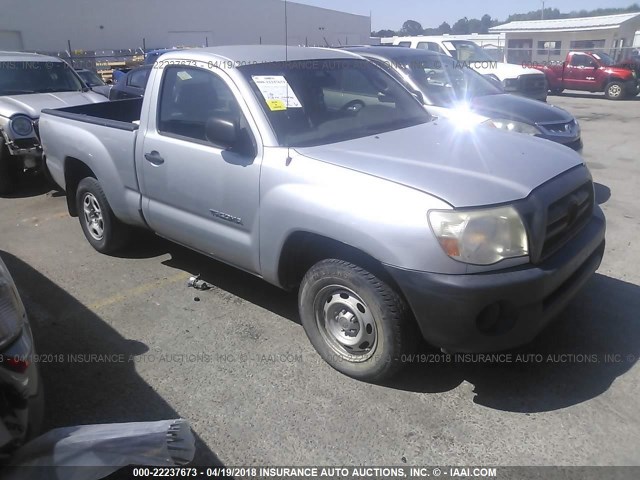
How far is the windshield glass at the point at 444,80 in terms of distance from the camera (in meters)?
6.86

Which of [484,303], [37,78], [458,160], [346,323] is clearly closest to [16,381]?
[346,323]

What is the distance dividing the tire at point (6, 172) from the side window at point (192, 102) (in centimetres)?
424

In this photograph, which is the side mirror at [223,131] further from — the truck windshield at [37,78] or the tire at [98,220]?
the truck windshield at [37,78]

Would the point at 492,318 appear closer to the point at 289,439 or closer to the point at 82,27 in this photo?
the point at 289,439

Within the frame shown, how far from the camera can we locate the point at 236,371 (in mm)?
3354

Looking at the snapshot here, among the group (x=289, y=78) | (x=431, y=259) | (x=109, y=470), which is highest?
(x=289, y=78)

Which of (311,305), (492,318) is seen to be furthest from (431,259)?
(311,305)

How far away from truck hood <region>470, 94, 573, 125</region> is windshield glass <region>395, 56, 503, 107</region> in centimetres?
25

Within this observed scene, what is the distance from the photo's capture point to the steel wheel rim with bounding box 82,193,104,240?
16.6 ft

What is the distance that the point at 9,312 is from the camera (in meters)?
2.43

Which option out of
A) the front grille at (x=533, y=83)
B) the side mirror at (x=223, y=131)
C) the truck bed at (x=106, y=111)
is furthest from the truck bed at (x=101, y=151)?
the front grille at (x=533, y=83)

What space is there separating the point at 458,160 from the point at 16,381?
251cm

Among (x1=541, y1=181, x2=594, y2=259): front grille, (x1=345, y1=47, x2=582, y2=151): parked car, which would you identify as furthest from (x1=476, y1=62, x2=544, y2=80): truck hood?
(x1=541, y1=181, x2=594, y2=259): front grille

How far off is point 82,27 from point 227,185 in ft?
123
